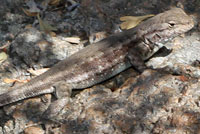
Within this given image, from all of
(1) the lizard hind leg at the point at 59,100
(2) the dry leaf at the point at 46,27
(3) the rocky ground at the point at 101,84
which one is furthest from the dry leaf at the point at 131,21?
(1) the lizard hind leg at the point at 59,100

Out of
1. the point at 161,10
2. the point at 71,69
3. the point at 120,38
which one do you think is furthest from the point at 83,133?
the point at 161,10

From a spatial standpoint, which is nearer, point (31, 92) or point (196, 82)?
point (196, 82)

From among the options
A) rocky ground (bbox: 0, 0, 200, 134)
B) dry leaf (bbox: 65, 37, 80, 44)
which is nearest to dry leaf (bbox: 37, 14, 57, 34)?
rocky ground (bbox: 0, 0, 200, 134)

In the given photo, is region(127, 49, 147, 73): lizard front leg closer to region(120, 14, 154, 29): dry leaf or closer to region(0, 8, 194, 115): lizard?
region(0, 8, 194, 115): lizard

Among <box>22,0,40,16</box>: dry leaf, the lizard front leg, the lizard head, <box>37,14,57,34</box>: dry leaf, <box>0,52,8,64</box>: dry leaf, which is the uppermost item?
the lizard head

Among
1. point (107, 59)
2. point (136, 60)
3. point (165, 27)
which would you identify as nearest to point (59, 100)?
point (107, 59)

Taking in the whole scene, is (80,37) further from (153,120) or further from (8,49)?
(153,120)

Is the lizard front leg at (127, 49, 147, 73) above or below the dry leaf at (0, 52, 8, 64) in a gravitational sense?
above
